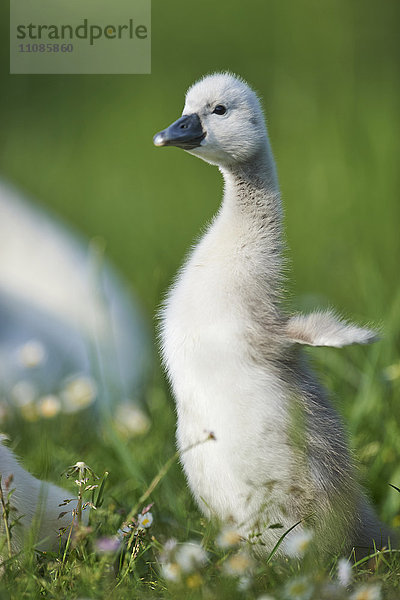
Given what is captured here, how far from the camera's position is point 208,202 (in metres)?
5.71

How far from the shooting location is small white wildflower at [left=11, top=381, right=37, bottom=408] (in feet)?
10.4

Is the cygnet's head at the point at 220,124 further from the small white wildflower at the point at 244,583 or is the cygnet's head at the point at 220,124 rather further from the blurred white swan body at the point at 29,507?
the small white wildflower at the point at 244,583

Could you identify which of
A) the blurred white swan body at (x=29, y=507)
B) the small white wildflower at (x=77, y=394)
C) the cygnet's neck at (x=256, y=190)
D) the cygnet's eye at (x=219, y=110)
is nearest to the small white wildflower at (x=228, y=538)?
the blurred white swan body at (x=29, y=507)

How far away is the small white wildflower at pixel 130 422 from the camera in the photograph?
308 cm

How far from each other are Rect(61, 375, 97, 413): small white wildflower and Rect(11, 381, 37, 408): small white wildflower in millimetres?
114

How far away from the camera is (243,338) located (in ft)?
6.54

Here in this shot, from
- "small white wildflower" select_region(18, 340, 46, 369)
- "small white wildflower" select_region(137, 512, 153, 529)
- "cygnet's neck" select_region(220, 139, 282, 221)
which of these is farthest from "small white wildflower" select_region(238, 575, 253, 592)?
"small white wildflower" select_region(18, 340, 46, 369)

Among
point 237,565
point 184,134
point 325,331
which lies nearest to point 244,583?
point 237,565

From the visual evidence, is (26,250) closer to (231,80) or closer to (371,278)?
(371,278)

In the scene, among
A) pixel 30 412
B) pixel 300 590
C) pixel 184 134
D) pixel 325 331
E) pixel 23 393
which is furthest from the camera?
pixel 23 393

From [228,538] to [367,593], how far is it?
29 centimetres

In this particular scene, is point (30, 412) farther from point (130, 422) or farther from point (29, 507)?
point (29, 507)

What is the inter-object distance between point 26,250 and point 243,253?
6.94ft

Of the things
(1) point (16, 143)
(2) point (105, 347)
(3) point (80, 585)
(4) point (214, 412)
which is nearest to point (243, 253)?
(4) point (214, 412)
